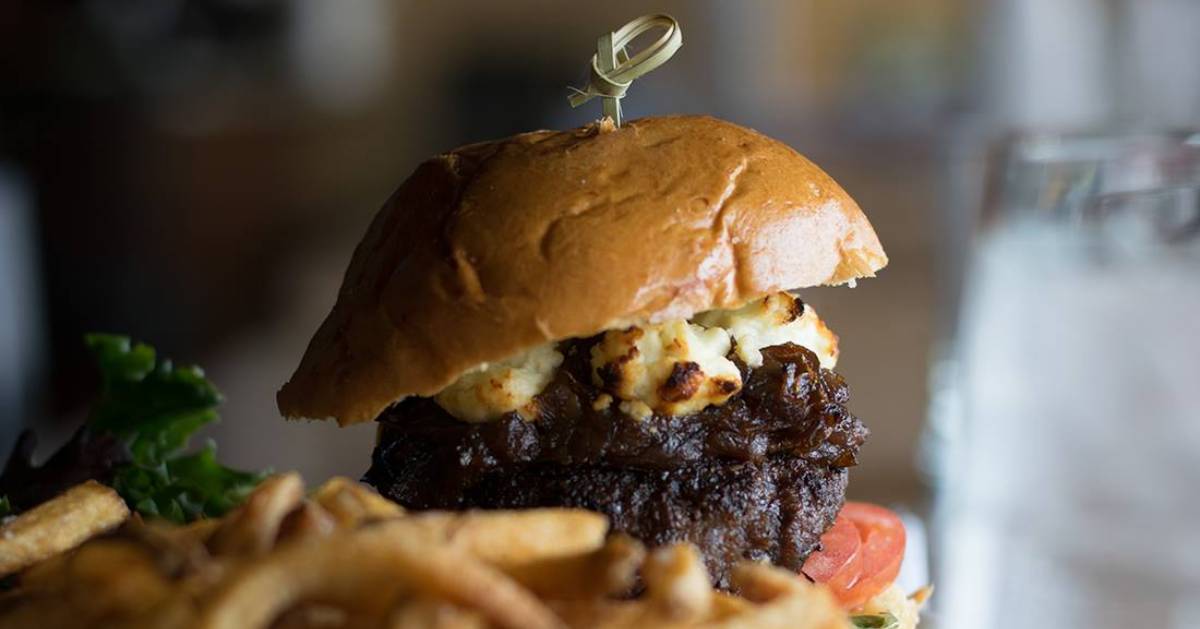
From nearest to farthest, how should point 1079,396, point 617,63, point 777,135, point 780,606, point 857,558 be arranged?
point 780,606
point 617,63
point 857,558
point 1079,396
point 777,135

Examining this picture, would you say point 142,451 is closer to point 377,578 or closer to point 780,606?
point 377,578

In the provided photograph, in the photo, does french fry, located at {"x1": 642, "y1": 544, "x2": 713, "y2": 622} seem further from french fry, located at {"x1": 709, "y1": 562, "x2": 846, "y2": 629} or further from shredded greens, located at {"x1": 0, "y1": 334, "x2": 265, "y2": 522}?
shredded greens, located at {"x1": 0, "y1": 334, "x2": 265, "y2": 522}

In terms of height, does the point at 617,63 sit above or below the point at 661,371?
above

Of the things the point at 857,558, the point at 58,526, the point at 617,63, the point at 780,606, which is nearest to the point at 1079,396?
the point at 857,558

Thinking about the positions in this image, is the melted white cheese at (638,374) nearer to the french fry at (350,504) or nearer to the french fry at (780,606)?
the french fry at (350,504)

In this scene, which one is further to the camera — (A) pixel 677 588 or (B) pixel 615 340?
(B) pixel 615 340

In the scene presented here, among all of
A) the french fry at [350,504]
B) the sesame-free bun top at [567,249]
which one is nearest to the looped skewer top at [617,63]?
the sesame-free bun top at [567,249]
